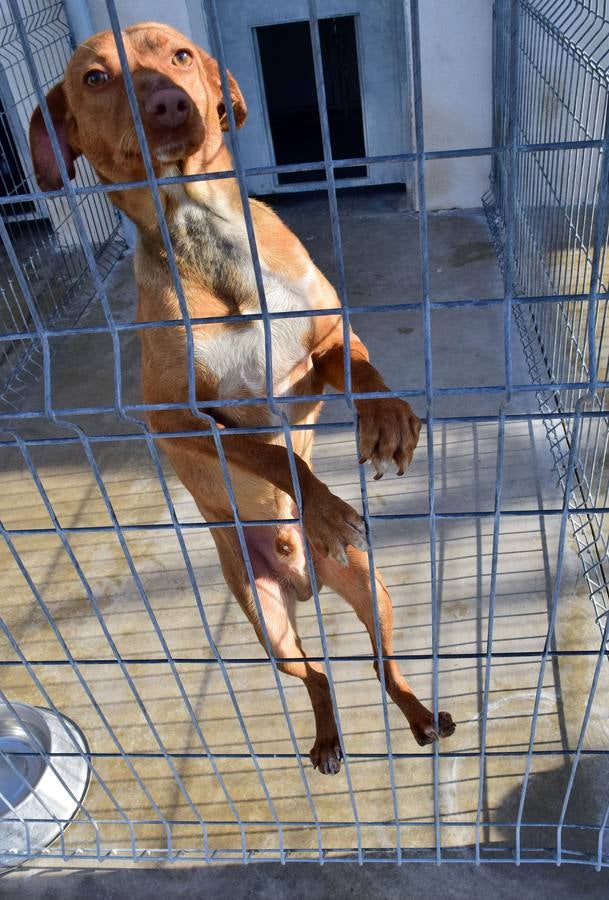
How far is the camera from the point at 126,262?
20.4 ft

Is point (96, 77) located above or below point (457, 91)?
above

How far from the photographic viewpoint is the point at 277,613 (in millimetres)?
2396

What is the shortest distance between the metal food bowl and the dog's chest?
3.52ft

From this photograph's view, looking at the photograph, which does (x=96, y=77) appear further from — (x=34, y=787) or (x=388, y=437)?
(x=34, y=787)

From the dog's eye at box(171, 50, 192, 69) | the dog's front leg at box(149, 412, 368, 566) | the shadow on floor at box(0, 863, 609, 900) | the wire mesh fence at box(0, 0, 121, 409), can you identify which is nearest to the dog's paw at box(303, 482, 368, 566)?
the dog's front leg at box(149, 412, 368, 566)

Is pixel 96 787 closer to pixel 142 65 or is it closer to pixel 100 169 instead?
pixel 100 169

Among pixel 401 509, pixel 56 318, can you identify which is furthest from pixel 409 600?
pixel 56 318

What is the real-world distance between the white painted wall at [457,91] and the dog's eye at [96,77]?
4205mm

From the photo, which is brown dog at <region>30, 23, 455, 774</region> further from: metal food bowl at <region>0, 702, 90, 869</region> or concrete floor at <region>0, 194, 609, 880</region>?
metal food bowl at <region>0, 702, 90, 869</region>

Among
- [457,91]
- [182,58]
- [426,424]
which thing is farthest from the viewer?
[457,91]

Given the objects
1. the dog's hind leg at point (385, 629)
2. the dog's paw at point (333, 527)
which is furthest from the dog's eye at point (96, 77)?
the dog's hind leg at point (385, 629)

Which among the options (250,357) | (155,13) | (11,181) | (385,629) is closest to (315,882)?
(385,629)

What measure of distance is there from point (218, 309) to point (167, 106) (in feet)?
1.88

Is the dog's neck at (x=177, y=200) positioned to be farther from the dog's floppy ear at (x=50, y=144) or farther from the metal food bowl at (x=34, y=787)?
the metal food bowl at (x=34, y=787)
